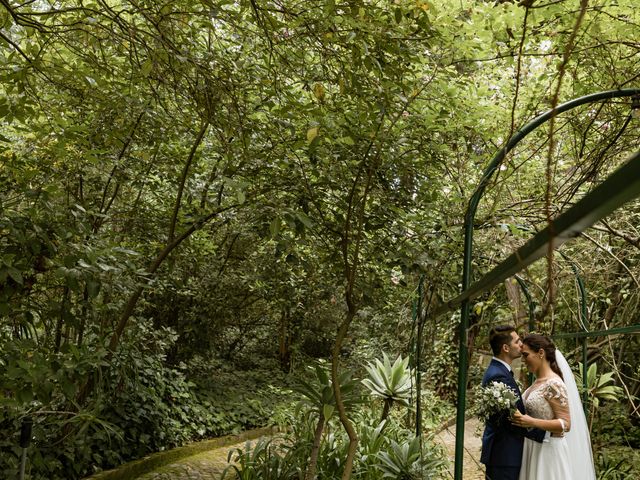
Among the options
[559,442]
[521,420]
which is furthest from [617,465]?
[521,420]

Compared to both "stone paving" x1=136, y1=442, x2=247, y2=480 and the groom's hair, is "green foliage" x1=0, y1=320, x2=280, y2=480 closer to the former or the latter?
"stone paving" x1=136, y1=442, x2=247, y2=480

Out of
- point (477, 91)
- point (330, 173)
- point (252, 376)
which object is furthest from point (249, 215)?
point (252, 376)

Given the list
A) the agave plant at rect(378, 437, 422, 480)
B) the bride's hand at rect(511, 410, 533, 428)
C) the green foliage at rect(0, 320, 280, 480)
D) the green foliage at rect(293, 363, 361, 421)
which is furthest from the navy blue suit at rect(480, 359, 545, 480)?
the green foliage at rect(0, 320, 280, 480)

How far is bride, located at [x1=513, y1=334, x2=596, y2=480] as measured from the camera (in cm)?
364

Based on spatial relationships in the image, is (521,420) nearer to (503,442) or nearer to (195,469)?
(503,442)

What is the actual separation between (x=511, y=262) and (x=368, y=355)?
31.4ft

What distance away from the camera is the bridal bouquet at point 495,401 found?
3500 millimetres

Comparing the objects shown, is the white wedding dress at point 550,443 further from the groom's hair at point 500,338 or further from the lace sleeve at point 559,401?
the groom's hair at point 500,338

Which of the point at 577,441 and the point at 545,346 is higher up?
the point at 545,346

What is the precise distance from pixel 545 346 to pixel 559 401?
352mm

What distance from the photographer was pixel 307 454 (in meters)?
5.18

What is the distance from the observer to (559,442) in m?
3.70

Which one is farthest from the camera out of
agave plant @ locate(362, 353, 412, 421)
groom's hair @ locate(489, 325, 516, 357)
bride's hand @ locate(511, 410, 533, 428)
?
agave plant @ locate(362, 353, 412, 421)

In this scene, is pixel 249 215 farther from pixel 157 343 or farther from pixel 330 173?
pixel 157 343
